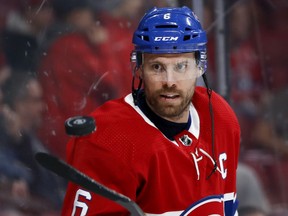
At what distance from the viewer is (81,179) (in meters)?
1.47

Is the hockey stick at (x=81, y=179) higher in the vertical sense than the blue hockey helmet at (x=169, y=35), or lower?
lower

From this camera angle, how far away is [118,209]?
5.33ft

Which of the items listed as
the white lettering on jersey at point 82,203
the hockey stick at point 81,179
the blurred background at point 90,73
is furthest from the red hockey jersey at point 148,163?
the blurred background at point 90,73

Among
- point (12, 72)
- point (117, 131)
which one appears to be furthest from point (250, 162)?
point (117, 131)

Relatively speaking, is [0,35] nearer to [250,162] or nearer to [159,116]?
[159,116]

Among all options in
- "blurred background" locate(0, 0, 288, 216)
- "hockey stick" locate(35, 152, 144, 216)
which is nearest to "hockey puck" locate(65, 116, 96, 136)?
"hockey stick" locate(35, 152, 144, 216)

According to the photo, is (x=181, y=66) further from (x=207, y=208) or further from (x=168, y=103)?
(x=207, y=208)

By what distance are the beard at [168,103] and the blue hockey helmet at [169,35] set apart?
3.0 inches

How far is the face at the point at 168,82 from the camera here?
5.57ft

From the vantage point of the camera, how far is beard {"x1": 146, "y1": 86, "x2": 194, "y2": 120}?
66.9 inches

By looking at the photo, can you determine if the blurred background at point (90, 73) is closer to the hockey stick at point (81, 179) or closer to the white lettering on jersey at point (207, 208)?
the white lettering on jersey at point (207, 208)

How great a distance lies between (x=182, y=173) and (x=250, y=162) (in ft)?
3.06

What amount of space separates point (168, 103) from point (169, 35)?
135 millimetres

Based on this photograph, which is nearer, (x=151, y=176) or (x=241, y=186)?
(x=151, y=176)
